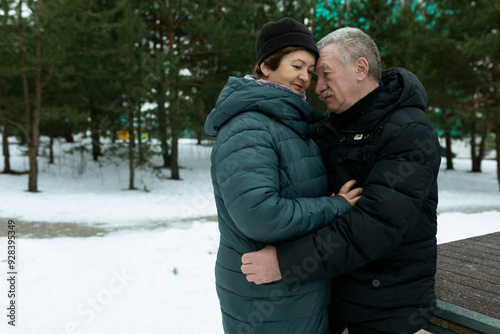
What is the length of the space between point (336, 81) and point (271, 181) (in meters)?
0.65

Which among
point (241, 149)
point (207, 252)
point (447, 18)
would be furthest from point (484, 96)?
point (241, 149)

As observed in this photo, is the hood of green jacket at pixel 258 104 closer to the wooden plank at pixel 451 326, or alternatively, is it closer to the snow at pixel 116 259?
the wooden plank at pixel 451 326

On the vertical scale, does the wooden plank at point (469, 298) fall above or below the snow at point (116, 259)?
Result: above

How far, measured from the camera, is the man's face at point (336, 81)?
1637 millimetres

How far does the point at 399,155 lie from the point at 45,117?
12.7 metres

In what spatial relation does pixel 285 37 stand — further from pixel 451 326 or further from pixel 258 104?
pixel 451 326

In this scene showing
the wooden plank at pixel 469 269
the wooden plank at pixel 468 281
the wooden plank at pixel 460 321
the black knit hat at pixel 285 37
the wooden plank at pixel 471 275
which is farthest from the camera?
the wooden plank at pixel 469 269

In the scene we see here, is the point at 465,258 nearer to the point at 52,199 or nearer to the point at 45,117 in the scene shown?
the point at 52,199

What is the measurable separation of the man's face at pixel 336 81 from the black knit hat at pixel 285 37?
0.22 ft

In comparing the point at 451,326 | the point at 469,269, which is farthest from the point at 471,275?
the point at 451,326

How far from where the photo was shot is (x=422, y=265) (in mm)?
1534

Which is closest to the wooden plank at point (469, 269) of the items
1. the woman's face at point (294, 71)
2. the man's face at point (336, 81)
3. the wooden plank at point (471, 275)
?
the wooden plank at point (471, 275)

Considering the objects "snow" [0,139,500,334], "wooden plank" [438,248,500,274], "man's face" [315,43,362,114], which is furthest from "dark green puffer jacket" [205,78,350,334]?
"snow" [0,139,500,334]

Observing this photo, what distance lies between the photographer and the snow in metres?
3.59
